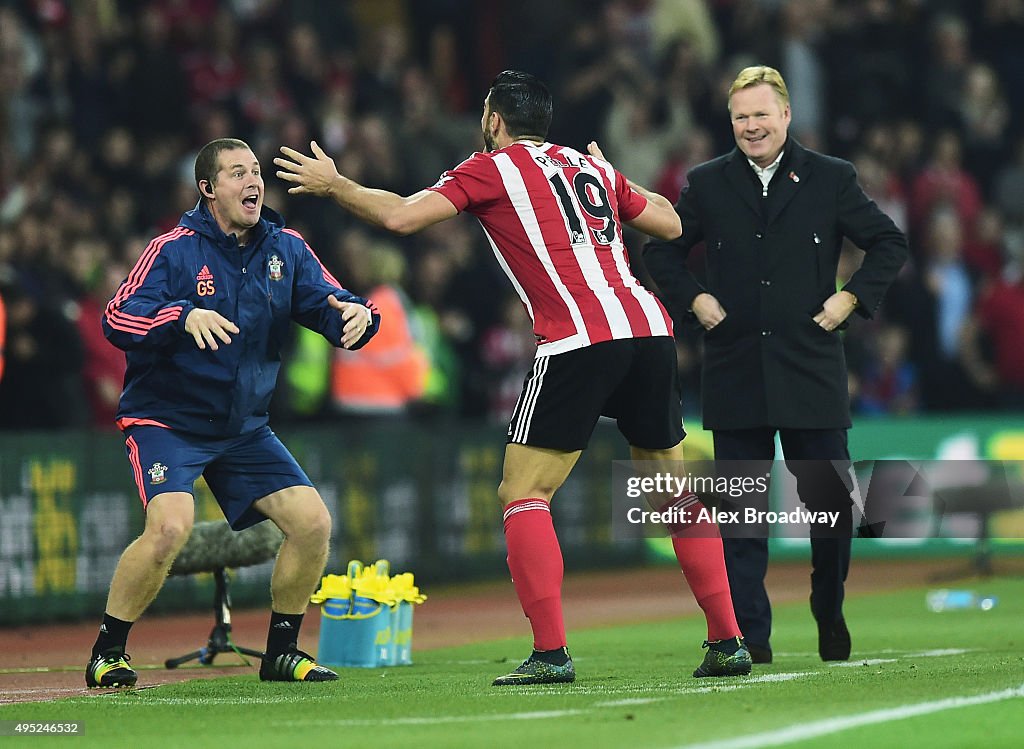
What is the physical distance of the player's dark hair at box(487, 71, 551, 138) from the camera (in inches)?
296

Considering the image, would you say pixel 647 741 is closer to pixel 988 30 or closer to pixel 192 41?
pixel 192 41

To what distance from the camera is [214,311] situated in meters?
7.92

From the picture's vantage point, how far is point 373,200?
7.20 m

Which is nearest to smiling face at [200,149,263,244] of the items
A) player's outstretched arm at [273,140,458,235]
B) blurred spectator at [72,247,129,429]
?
player's outstretched arm at [273,140,458,235]

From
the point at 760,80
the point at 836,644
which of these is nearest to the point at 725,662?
the point at 836,644

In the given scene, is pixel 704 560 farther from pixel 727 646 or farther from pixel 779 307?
pixel 779 307

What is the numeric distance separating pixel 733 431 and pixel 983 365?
9.84 metres

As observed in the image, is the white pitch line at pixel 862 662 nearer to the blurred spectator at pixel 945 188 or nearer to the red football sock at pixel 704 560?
the red football sock at pixel 704 560

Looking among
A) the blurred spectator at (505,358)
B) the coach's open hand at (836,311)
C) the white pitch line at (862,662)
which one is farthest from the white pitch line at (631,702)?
the blurred spectator at (505,358)

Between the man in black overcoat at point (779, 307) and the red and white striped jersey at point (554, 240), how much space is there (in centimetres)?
136

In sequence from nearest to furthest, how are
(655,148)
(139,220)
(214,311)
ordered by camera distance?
(214,311), (139,220), (655,148)

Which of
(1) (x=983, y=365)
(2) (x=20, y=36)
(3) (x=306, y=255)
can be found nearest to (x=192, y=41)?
(2) (x=20, y=36)

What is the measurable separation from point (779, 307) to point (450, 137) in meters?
9.98

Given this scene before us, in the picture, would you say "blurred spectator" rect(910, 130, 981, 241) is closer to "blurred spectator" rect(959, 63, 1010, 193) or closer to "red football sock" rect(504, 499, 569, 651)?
"blurred spectator" rect(959, 63, 1010, 193)
